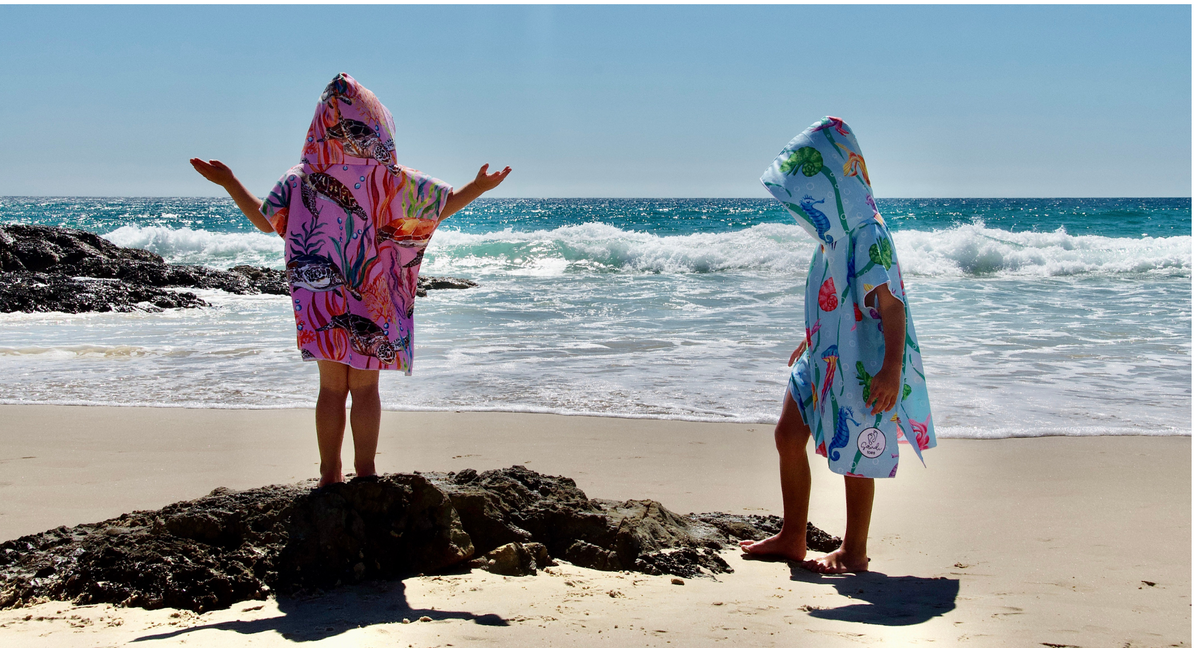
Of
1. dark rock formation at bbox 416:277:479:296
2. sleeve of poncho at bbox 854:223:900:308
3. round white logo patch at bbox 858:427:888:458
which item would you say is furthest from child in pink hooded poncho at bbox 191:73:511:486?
dark rock formation at bbox 416:277:479:296

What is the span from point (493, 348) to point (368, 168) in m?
5.62

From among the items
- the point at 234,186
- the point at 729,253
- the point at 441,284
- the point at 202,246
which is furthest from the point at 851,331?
the point at 202,246

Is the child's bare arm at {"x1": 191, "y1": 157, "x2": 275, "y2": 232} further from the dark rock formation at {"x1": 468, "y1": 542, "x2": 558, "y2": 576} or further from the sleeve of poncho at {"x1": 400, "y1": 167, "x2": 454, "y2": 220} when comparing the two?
the dark rock formation at {"x1": 468, "y1": 542, "x2": 558, "y2": 576}

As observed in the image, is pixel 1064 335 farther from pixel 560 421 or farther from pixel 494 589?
pixel 494 589

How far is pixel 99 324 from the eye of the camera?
33.9 ft

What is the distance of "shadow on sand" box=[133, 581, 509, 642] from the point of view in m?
2.27

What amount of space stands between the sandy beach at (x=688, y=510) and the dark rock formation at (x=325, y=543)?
0.29ft

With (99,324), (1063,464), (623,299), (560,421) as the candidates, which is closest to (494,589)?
(560,421)

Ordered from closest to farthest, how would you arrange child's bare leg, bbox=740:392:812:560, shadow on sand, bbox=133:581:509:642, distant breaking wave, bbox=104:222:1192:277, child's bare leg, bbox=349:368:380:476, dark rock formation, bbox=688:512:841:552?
shadow on sand, bbox=133:581:509:642 → child's bare leg, bbox=349:368:380:476 → child's bare leg, bbox=740:392:812:560 → dark rock formation, bbox=688:512:841:552 → distant breaking wave, bbox=104:222:1192:277

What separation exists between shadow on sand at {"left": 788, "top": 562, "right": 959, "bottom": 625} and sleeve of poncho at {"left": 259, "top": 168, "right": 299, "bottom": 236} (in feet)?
6.75

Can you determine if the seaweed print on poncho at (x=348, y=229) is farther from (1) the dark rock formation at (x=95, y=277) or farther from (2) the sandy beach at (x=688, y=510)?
(1) the dark rock formation at (x=95, y=277)

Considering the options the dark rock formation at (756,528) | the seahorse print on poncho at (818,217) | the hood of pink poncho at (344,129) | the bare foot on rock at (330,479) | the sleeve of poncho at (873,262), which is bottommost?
the dark rock formation at (756,528)

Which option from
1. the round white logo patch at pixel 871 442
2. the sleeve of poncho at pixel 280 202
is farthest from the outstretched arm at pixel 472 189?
the round white logo patch at pixel 871 442

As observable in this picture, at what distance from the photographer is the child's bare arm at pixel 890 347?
2.81 m
